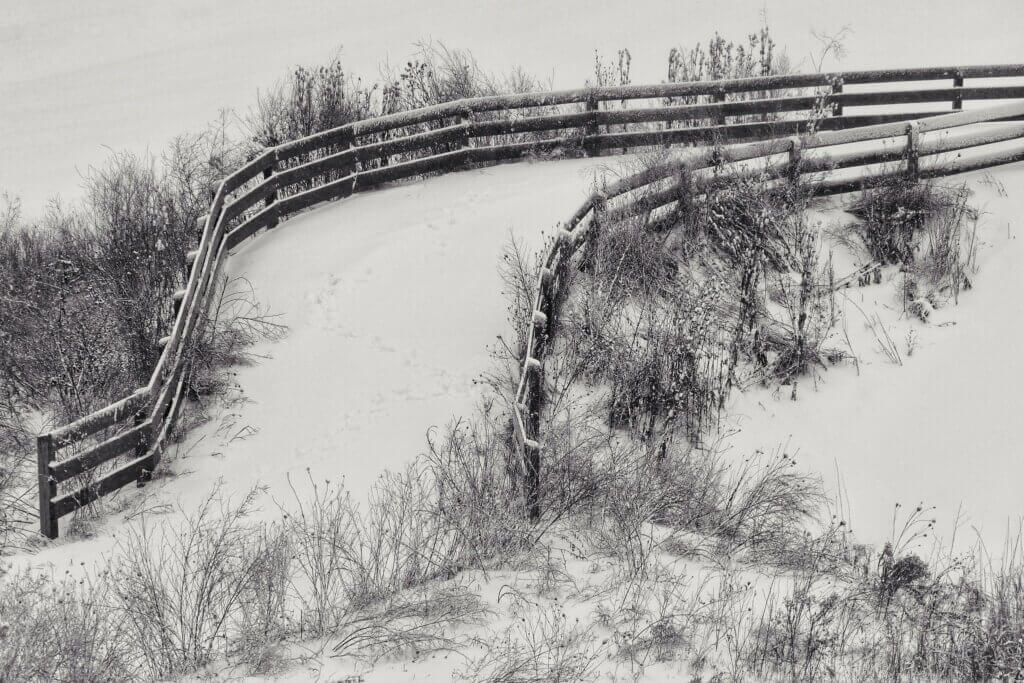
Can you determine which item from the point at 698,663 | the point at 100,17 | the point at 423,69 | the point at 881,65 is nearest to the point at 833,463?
the point at 698,663

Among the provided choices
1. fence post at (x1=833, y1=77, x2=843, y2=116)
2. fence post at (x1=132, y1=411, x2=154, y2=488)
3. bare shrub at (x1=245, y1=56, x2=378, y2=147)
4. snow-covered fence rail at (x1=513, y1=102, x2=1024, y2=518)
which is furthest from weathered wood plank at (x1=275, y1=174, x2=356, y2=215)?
fence post at (x1=833, y1=77, x2=843, y2=116)

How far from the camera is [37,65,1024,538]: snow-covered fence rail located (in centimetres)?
958

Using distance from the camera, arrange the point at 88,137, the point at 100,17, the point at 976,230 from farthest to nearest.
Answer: the point at 100,17 → the point at 88,137 → the point at 976,230

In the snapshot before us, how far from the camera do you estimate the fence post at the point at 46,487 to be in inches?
355

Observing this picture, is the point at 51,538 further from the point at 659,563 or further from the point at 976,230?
the point at 976,230

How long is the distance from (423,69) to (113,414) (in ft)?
34.0

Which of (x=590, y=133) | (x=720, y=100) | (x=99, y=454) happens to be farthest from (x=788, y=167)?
(x=99, y=454)

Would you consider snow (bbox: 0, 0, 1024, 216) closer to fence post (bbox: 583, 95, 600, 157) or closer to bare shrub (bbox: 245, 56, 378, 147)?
Result: bare shrub (bbox: 245, 56, 378, 147)

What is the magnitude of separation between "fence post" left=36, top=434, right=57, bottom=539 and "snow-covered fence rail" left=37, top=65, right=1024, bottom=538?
13 millimetres

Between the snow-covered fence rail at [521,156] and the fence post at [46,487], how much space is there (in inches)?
0.5

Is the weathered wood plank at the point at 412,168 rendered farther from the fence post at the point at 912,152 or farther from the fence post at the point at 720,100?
the fence post at the point at 912,152

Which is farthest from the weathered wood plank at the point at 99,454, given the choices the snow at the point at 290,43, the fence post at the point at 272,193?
the snow at the point at 290,43

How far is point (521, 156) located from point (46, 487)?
9.98m

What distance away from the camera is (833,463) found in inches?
425
